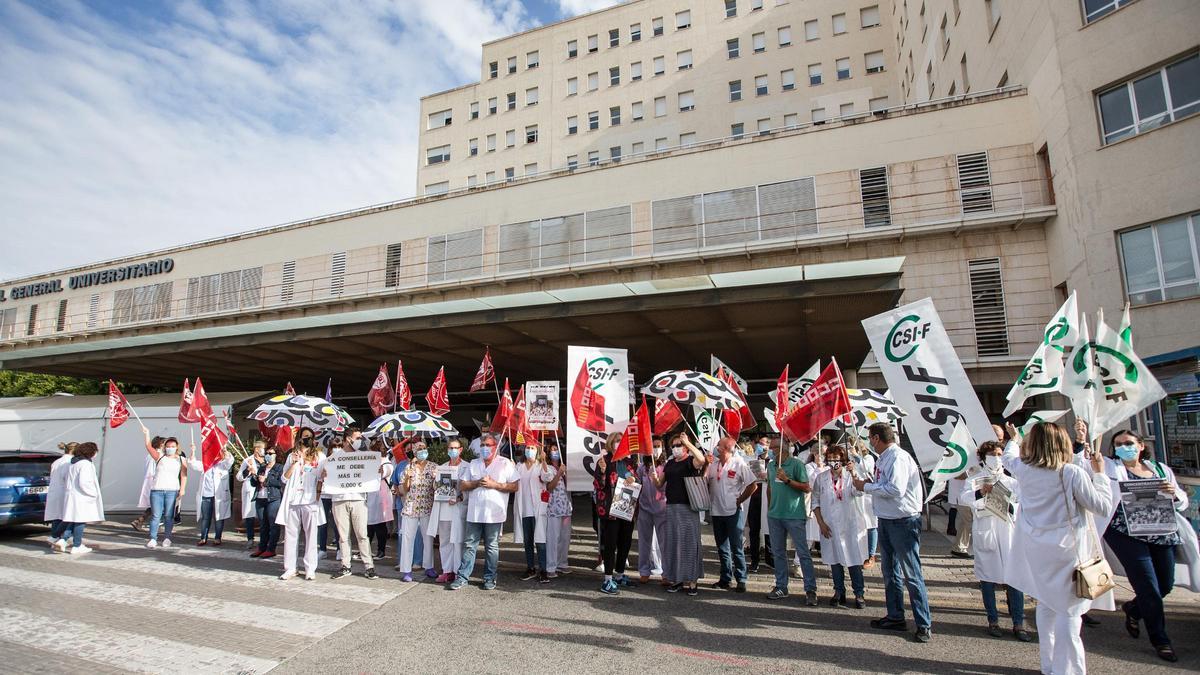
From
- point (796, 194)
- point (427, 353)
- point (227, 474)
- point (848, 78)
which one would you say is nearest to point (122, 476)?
point (227, 474)

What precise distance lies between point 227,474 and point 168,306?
3033cm

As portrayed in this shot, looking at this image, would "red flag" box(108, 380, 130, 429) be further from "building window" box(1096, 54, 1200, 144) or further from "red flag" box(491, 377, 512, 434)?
"building window" box(1096, 54, 1200, 144)

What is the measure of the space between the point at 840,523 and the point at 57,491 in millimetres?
Answer: 12500

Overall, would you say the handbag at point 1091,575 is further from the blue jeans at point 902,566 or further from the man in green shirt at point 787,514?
the man in green shirt at point 787,514

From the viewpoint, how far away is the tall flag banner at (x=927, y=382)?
6699 mm

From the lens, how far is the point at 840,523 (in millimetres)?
7555

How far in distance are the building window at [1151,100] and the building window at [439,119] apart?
44332 millimetres

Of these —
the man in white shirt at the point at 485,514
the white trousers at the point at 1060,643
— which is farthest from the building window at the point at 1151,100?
the man in white shirt at the point at 485,514

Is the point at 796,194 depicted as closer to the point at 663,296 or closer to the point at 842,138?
the point at 842,138

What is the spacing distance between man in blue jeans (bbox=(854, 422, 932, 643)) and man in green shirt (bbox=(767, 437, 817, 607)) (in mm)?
1169

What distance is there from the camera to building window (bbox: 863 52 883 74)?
128 ft

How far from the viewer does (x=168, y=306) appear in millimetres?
36406

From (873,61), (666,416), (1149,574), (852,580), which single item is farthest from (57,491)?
(873,61)

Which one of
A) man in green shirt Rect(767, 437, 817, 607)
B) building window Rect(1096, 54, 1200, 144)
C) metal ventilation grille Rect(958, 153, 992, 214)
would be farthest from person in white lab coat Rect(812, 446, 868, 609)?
metal ventilation grille Rect(958, 153, 992, 214)
